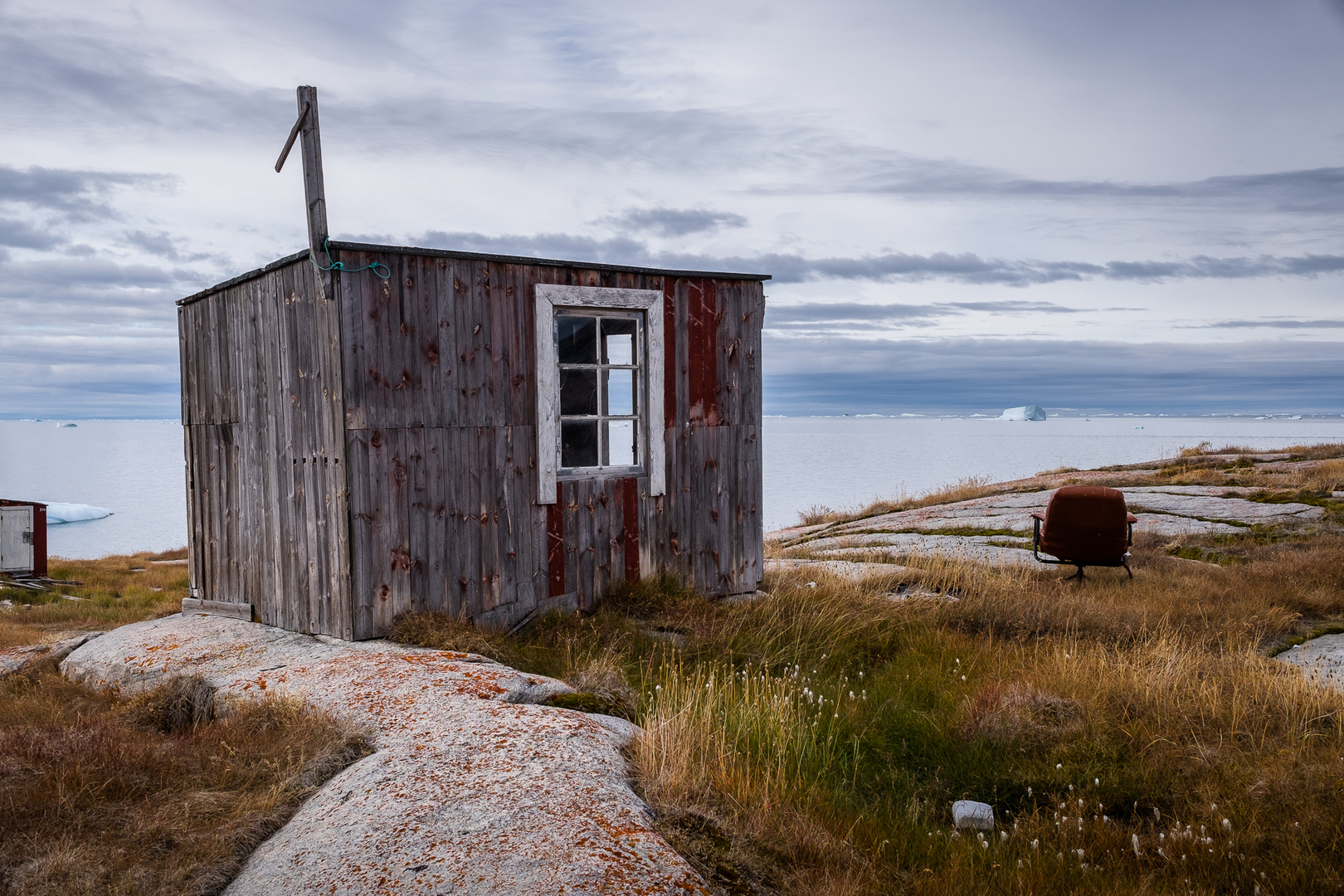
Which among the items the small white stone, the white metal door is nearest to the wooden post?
the small white stone

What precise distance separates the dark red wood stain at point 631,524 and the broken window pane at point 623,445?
0.24 metres

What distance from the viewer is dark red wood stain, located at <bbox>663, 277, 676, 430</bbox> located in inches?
310

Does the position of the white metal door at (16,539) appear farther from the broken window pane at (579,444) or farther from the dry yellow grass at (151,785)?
the dry yellow grass at (151,785)

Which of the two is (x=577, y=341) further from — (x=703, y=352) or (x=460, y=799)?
(x=460, y=799)

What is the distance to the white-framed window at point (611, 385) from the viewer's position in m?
7.16

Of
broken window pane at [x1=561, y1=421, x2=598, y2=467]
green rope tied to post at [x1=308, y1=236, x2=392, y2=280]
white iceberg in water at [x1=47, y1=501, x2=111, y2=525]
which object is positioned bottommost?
white iceberg in water at [x1=47, y1=501, x2=111, y2=525]

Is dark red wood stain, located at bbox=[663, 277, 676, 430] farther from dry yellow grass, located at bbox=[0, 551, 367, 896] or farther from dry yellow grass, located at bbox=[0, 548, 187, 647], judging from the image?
dry yellow grass, located at bbox=[0, 548, 187, 647]

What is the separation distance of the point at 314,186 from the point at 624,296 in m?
2.47

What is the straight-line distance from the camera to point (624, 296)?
752 centimetres

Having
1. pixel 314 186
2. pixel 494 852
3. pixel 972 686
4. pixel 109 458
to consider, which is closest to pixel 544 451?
pixel 314 186

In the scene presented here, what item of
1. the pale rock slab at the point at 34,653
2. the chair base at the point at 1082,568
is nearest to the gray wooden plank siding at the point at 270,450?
the pale rock slab at the point at 34,653

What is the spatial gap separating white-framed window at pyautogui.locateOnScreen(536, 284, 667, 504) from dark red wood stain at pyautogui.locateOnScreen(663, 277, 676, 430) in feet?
0.37

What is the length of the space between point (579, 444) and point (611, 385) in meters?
2.11

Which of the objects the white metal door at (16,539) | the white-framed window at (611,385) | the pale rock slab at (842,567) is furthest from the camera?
the white metal door at (16,539)
